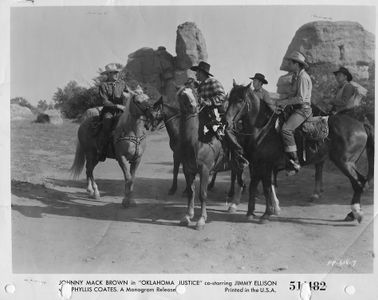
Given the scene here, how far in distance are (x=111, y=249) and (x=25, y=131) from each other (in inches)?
78.6

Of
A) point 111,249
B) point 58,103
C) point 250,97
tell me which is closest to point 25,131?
point 58,103

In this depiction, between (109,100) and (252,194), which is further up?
(109,100)

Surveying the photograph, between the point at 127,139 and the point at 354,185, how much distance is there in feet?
10.1

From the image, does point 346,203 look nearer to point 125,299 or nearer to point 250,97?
point 250,97

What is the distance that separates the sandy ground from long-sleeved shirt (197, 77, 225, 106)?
5.13 feet

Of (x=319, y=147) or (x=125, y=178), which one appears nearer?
(x=319, y=147)

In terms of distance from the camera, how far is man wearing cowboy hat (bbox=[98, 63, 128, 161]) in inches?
248

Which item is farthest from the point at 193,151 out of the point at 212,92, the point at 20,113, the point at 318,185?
the point at 20,113

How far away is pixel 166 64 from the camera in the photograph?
6836 mm

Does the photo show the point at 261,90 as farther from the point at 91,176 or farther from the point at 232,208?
the point at 91,176

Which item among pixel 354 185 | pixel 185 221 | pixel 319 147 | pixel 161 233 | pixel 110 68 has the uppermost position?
pixel 110 68

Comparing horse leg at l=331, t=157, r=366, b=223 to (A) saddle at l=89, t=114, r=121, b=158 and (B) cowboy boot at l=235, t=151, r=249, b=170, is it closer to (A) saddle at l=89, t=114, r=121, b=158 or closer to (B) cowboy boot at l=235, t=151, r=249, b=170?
(B) cowboy boot at l=235, t=151, r=249, b=170

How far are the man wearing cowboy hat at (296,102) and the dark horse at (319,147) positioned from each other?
17 centimetres

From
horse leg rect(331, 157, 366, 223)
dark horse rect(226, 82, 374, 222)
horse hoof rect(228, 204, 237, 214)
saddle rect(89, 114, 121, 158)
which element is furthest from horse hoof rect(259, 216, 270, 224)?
saddle rect(89, 114, 121, 158)
